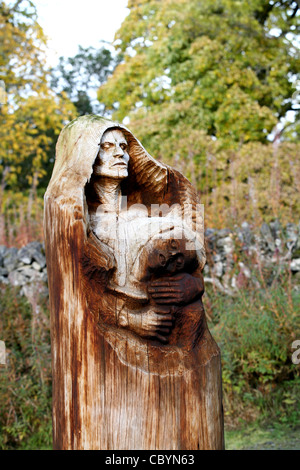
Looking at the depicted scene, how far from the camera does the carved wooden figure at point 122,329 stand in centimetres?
203

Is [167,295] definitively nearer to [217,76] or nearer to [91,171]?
[91,171]

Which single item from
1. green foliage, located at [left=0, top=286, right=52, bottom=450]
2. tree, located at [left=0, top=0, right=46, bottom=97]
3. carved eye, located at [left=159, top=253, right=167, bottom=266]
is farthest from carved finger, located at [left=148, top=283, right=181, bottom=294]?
tree, located at [left=0, top=0, right=46, bottom=97]

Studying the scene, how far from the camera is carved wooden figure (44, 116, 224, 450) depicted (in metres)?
2.03

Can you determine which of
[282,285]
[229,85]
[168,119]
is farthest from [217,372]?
[229,85]

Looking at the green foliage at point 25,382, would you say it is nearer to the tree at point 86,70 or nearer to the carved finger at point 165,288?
the carved finger at point 165,288

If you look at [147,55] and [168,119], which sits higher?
[147,55]

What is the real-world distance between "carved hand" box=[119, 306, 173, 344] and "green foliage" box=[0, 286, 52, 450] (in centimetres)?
263

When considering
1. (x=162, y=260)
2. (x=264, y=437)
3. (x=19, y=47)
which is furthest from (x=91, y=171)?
(x=19, y=47)

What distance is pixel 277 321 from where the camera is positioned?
180 inches

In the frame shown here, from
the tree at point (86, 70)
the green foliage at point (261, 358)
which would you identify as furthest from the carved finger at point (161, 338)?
the tree at point (86, 70)

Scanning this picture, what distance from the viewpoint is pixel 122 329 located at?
210cm
